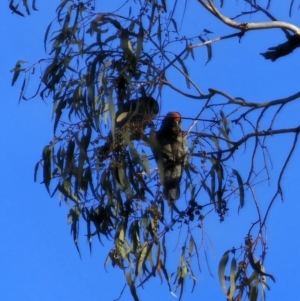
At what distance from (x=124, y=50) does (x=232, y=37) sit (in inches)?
26.2

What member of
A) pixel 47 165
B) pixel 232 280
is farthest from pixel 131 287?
pixel 47 165

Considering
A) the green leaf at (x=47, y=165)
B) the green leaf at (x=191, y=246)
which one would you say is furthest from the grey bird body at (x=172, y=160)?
the green leaf at (x=47, y=165)

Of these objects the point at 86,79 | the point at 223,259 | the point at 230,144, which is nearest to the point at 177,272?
the point at 223,259

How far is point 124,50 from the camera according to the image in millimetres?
3967

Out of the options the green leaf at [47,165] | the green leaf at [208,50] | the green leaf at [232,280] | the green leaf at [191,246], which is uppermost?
the green leaf at [208,50]

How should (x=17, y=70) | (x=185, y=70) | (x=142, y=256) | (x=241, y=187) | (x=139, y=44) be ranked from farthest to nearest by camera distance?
(x=17, y=70)
(x=185, y=70)
(x=142, y=256)
(x=241, y=187)
(x=139, y=44)

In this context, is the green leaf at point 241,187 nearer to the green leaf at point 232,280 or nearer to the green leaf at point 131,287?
the green leaf at point 232,280

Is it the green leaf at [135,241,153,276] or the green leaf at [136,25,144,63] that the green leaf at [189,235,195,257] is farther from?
the green leaf at [136,25,144,63]

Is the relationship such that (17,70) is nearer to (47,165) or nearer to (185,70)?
(47,165)

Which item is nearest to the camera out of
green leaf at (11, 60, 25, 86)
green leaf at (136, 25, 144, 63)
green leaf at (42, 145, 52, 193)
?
green leaf at (136, 25, 144, 63)

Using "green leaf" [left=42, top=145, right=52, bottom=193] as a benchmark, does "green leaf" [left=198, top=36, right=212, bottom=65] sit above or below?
above

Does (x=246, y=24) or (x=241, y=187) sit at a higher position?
(x=246, y=24)

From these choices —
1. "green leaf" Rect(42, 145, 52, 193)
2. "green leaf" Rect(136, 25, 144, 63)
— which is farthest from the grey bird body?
"green leaf" Rect(42, 145, 52, 193)

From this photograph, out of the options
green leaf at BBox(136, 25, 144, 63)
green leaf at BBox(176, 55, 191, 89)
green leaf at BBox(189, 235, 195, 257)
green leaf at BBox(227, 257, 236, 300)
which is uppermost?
green leaf at BBox(176, 55, 191, 89)
